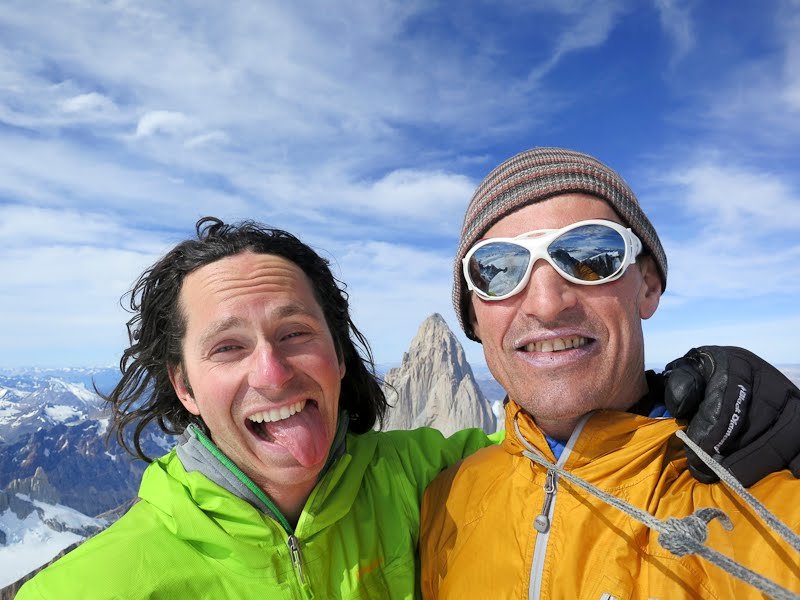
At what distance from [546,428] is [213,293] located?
251 centimetres

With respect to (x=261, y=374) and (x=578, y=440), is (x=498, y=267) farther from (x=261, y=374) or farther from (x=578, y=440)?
(x=261, y=374)

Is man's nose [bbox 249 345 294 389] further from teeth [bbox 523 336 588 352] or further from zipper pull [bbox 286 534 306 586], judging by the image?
teeth [bbox 523 336 588 352]

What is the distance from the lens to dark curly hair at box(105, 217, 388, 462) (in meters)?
4.11

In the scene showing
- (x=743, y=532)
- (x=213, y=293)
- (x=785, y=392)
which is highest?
(x=213, y=293)

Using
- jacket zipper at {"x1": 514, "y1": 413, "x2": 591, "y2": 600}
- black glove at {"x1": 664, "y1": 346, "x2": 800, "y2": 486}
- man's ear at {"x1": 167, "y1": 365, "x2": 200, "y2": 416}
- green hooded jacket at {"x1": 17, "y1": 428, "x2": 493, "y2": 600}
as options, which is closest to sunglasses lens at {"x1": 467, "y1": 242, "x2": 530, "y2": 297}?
jacket zipper at {"x1": 514, "y1": 413, "x2": 591, "y2": 600}

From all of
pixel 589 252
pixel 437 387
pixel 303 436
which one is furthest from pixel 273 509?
pixel 437 387

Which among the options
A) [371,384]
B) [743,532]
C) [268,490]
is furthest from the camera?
[371,384]

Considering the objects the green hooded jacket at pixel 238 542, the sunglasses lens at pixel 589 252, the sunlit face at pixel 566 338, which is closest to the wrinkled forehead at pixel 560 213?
the sunlit face at pixel 566 338

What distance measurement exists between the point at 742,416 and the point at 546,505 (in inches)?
45.6

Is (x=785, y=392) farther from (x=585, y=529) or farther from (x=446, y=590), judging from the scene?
(x=446, y=590)

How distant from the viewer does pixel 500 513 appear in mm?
3240

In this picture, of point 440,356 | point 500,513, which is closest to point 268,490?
point 500,513

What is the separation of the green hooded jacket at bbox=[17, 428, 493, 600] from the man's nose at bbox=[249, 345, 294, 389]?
642mm

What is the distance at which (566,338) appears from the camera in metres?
3.12
